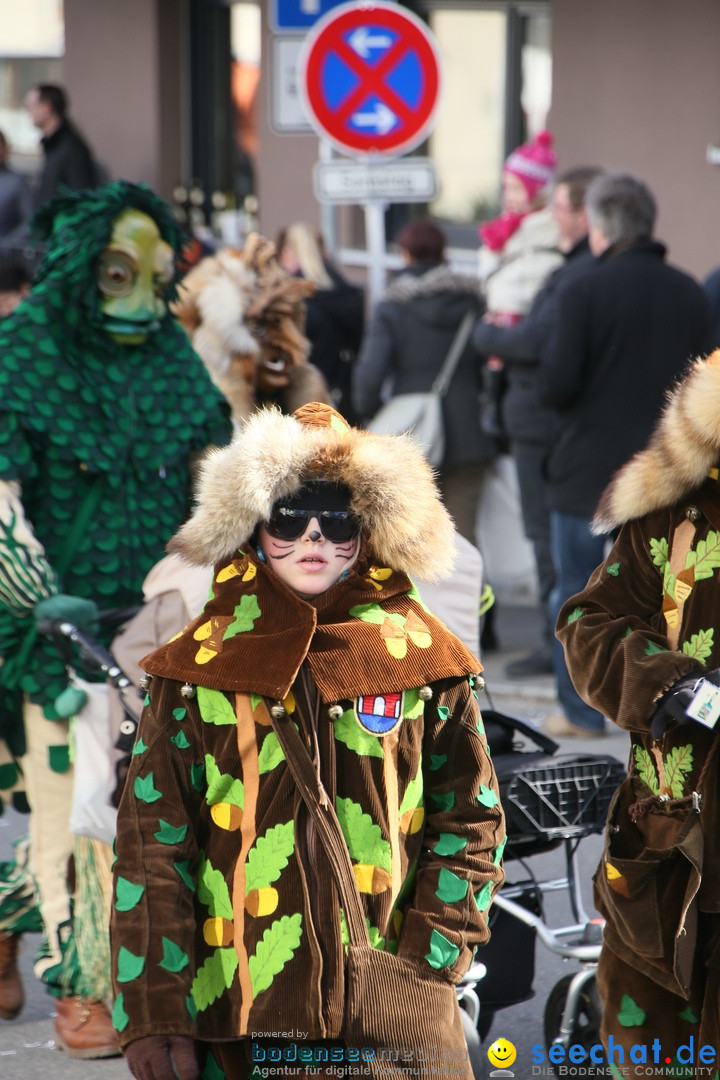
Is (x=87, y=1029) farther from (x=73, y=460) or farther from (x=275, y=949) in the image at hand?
(x=275, y=949)

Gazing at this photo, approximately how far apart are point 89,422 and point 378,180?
12.0ft

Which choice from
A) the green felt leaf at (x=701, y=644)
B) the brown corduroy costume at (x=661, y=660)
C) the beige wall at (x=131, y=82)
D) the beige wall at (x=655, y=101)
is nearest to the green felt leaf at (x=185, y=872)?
the brown corduroy costume at (x=661, y=660)

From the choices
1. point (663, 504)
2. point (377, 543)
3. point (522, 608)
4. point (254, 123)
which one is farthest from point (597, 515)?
point (254, 123)

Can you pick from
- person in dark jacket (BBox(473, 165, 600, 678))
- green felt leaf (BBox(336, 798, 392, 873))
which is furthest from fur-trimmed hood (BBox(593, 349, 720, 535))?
person in dark jacket (BBox(473, 165, 600, 678))

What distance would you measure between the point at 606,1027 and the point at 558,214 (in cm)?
475

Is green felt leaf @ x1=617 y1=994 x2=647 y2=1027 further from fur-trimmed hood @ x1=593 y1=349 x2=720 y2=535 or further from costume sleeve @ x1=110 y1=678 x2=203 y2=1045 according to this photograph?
costume sleeve @ x1=110 y1=678 x2=203 y2=1045

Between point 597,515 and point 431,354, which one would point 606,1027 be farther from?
point 431,354

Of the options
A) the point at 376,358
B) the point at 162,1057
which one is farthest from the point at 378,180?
the point at 162,1057

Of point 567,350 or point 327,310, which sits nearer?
point 567,350

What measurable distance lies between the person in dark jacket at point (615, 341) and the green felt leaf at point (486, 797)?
3.96m

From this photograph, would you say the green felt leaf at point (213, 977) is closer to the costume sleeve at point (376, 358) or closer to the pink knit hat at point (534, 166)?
the costume sleeve at point (376, 358)

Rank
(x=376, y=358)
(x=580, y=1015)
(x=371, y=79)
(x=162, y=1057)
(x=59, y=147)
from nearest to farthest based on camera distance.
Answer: (x=162, y=1057)
(x=580, y=1015)
(x=371, y=79)
(x=376, y=358)
(x=59, y=147)

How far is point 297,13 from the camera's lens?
8641mm

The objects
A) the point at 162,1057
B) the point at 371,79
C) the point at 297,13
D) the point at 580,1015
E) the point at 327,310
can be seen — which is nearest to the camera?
the point at 162,1057
